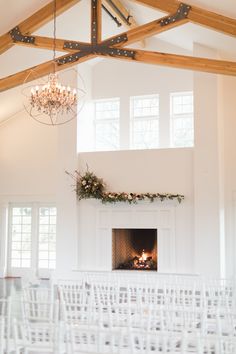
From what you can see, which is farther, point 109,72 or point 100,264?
point 109,72

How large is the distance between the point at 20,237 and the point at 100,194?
12.8ft

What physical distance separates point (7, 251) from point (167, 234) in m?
5.26

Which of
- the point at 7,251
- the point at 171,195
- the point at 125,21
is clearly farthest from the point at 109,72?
the point at 7,251

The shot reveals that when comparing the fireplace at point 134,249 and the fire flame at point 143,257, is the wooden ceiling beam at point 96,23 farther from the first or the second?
the fire flame at point 143,257

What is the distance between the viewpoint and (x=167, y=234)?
10.6m

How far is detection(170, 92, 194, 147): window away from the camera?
1118cm

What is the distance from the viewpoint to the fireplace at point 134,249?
11164 millimetres

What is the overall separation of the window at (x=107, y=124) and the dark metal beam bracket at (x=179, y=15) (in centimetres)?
399

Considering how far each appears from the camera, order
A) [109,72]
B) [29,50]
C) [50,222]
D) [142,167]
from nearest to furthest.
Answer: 1. [29,50]
2. [142,167]
3. [109,72]
4. [50,222]

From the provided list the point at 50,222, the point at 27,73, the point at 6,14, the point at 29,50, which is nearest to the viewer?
the point at 6,14

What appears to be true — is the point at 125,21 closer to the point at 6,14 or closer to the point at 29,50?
the point at 29,50

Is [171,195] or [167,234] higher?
[171,195]

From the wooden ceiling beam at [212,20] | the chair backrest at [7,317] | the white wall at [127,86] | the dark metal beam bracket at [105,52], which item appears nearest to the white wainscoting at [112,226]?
the white wall at [127,86]

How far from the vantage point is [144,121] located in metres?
11.6
